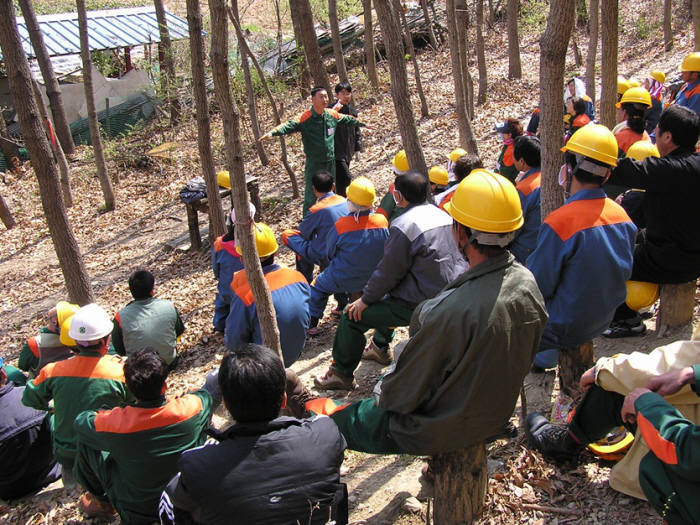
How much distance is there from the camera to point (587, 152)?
393 centimetres

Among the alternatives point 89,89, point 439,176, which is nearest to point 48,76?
point 89,89

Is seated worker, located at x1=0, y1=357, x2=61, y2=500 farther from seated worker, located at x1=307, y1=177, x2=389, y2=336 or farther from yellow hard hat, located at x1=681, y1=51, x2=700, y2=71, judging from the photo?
yellow hard hat, located at x1=681, y1=51, x2=700, y2=71

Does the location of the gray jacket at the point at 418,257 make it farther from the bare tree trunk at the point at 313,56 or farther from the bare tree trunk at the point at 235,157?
the bare tree trunk at the point at 313,56

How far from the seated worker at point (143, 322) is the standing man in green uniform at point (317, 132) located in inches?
138

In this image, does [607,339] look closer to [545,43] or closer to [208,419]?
[545,43]

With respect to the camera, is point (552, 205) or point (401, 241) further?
point (552, 205)

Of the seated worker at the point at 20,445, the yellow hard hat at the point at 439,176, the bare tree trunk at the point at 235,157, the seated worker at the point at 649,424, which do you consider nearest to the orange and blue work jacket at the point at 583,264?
the seated worker at the point at 649,424

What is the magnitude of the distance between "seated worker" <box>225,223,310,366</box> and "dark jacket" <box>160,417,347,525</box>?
2091 mm

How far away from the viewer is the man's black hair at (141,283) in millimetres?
5906

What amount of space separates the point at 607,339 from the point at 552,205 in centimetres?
128

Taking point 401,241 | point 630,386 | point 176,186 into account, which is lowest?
point 176,186

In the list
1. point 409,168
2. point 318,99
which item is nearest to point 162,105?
point 318,99

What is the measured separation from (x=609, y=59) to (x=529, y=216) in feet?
9.40

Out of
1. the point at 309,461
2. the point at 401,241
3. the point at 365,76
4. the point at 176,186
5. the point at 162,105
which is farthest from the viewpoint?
the point at 162,105
